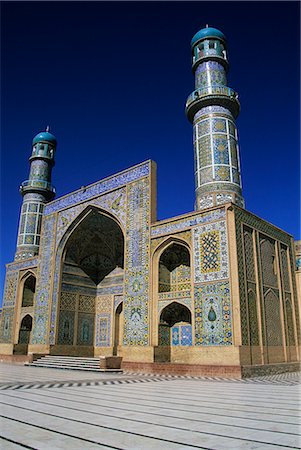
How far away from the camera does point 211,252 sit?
31.7 feet

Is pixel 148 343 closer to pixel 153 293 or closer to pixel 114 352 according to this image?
pixel 153 293

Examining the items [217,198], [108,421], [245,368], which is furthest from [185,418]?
[217,198]

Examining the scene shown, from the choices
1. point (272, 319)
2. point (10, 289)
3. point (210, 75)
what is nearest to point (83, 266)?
point (10, 289)

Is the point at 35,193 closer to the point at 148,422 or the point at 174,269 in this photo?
the point at 174,269

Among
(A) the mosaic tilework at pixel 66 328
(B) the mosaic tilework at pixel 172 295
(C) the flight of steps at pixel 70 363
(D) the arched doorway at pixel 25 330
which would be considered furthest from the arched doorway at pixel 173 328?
(D) the arched doorway at pixel 25 330

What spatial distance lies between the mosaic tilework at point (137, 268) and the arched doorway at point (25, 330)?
7133 millimetres

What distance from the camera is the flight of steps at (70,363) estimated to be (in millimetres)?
11052

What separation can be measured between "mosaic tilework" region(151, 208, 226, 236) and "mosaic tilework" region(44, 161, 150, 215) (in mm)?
2115

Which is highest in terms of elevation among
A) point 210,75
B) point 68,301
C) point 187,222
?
point 210,75

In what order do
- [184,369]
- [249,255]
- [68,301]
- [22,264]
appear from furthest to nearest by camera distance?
[22,264]
[68,301]
[249,255]
[184,369]

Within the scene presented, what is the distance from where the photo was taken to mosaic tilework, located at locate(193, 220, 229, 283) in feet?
30.7

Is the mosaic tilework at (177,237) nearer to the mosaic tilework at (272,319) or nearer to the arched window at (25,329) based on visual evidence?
the mosaic tilework at (272,319)

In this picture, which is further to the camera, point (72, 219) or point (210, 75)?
point (72, 219)

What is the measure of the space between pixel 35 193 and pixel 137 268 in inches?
381
